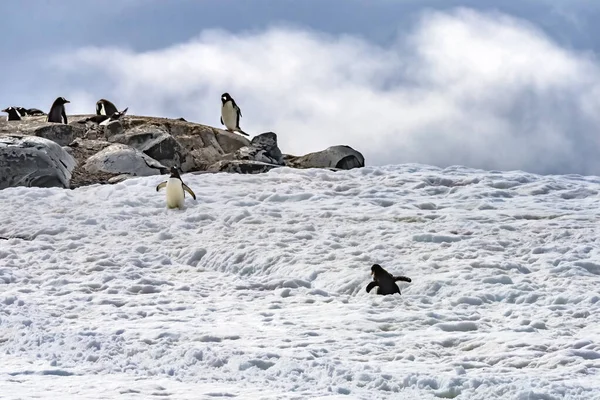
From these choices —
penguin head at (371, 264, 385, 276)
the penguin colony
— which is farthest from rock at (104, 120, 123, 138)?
penguin head at (371, 264, 385, 276)

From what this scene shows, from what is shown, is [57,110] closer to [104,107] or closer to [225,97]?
[104,107]

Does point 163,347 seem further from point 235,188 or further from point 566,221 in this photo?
point 235,188

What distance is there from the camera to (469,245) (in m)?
12.7

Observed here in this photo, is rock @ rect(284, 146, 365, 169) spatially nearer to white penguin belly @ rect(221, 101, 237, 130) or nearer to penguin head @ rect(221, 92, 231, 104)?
white penguin belly @ rect(221, 101, 237, 130)

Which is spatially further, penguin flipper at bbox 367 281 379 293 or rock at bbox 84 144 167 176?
rock at bbox 84 144 167 176

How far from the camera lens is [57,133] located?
23203 mm

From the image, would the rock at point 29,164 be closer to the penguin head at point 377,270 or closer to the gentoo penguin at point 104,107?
the gentoo penguin at point 104,107

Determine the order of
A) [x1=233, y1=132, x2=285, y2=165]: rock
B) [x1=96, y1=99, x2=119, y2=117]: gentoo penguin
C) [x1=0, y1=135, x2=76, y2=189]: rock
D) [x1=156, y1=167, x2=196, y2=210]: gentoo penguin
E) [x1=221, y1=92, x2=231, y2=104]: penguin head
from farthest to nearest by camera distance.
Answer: [x1=96, y1=99, x2=119, y2=117]: gentoo penguin < [x1=221, y1=92, x2=231, y2=104]: penguin head < [x1=233, y1=132, x2=285, y2=165]: rock < [x1=0, y1=135, x2=76, y2=189]: rock < [x1=156, y1=167, x2=196, y2=210]: gentoo penguin

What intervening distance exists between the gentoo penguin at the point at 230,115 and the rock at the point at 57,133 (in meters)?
4.84

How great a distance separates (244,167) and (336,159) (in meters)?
2.83

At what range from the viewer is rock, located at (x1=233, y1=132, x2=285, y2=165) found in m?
22.1

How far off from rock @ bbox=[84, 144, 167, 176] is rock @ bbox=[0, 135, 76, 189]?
113 centimetres

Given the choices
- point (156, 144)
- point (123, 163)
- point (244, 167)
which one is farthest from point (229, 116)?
Answer: point (123, 163)

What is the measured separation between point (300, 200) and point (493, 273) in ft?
20.2
